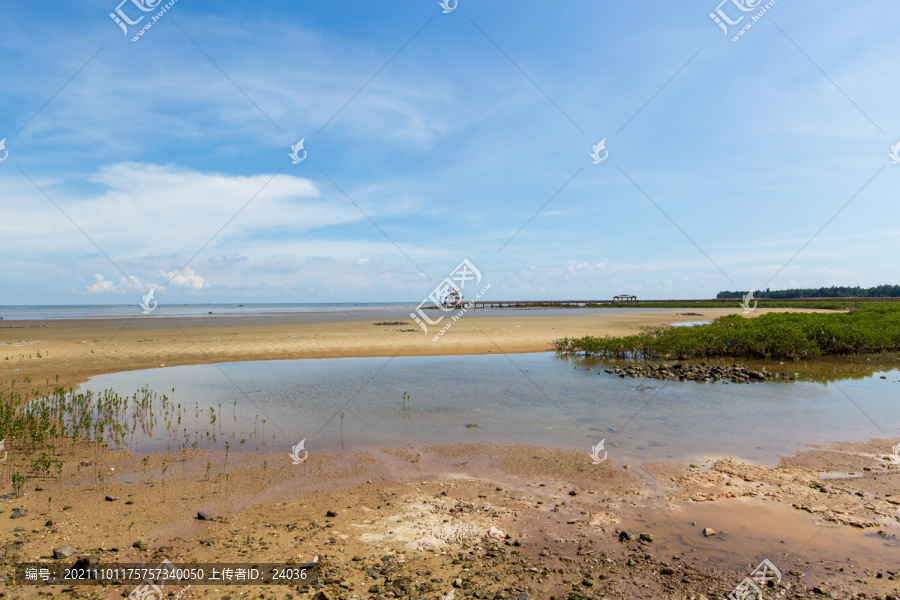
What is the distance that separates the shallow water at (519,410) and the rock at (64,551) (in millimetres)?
4943

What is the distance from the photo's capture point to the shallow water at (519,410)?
11.3 metres

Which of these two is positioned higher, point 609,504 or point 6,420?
point 6,420

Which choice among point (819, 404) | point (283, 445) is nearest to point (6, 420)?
point (283, 445)

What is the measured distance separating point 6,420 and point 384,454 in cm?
905

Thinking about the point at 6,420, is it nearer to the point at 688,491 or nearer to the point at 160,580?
the point at 160,580

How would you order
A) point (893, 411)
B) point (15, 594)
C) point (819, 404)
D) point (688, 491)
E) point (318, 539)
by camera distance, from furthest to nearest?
point (819, 404) < point (893, 411) < point (688, 491) < point (318, 539) < point (15, 594)

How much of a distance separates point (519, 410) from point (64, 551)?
10.9 metres

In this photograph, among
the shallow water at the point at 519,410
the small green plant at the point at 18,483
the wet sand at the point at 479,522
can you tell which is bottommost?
the wet sand at the point at 479,522

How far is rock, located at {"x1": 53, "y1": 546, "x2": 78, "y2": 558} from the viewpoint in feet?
18.8

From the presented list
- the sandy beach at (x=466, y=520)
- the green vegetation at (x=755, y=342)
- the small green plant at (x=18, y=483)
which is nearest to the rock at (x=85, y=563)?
the sandy beach at (x=466, y=520)

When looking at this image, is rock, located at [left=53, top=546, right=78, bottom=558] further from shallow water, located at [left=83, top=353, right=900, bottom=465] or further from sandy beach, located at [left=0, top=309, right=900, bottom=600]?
shallow water, located at [left=83, top=353, right=900, bottom=465]

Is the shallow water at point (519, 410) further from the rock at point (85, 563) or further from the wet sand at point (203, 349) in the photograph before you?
the rock at point (85, 563)

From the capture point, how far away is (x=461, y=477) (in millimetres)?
9000

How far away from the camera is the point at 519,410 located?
14281mm
